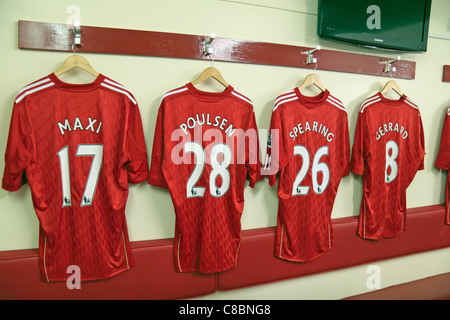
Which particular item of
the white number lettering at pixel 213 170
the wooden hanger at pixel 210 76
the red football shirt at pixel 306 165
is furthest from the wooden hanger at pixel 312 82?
the white number lettering at pixel 213 170

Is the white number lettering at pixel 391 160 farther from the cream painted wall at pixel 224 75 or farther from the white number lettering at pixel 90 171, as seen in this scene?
the white number lettering at pixel 90 171

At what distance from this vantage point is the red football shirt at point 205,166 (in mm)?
1452

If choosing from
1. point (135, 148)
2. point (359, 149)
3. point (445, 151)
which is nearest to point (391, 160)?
point (359, 149)

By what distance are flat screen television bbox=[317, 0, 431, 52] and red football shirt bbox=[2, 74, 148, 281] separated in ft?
4.16

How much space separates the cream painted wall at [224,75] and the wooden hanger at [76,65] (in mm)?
92

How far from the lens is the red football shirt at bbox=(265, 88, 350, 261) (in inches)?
64.9

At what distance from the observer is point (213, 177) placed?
153 centimetres

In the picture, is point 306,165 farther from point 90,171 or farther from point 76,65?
point 76,65

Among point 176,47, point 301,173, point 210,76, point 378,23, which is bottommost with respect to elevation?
point 301,173

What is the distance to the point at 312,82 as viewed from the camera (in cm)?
172

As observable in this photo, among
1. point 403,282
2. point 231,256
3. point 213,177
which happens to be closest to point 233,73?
point 213,177

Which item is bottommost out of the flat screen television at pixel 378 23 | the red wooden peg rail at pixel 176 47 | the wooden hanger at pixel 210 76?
the wooden hanger at pixel 210 76

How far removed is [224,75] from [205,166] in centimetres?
55

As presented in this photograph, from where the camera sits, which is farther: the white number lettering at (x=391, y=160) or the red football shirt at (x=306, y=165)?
the white number lettering at (x=391, y=160)
